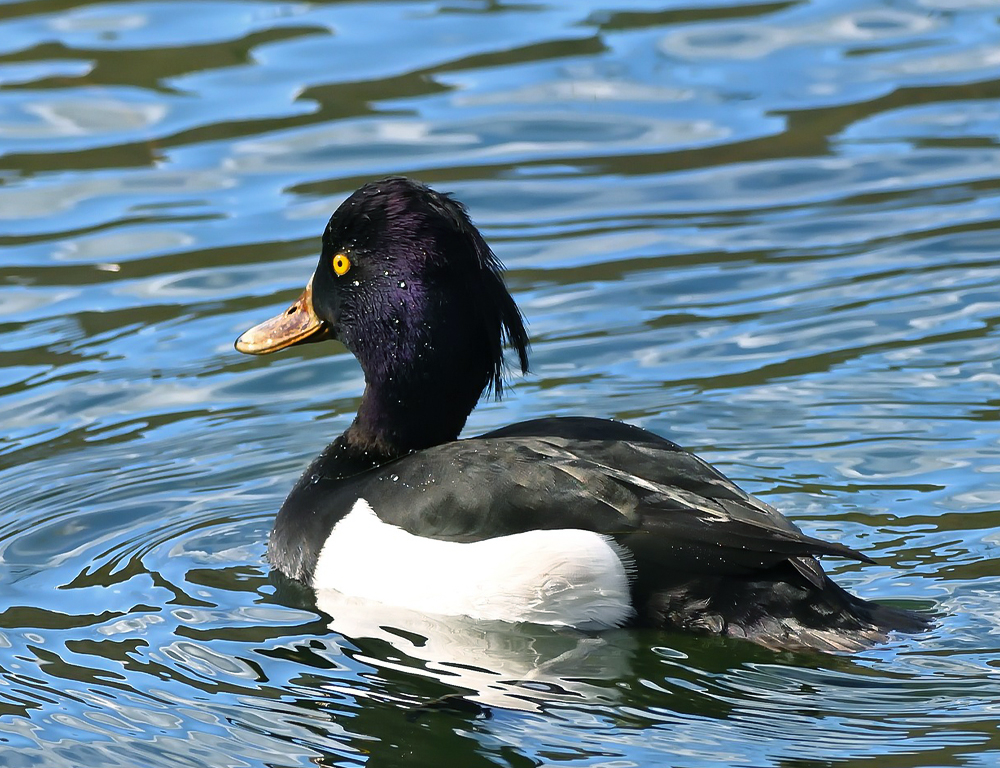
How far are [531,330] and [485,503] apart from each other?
277 cm

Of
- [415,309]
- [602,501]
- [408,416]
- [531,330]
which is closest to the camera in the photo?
[602,501]

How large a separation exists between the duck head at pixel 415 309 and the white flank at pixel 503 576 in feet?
1.60

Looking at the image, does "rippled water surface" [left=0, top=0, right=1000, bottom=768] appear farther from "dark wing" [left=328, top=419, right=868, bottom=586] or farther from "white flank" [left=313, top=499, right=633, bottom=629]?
"dark wing" [left=328, top=419, right=868, bottom=586]

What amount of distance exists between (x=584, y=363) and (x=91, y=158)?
3.78 metres

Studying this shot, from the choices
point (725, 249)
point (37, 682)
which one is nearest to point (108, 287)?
point (725, 249)

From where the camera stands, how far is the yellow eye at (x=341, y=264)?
600 cm

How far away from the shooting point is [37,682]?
205 inches

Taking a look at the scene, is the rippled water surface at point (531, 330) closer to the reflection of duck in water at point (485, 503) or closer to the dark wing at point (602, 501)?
the reflection of duck in water at point (485, 503)

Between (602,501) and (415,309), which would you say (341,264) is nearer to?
(415,309)

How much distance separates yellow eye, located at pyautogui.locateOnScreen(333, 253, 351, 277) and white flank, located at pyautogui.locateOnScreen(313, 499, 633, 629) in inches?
36.0

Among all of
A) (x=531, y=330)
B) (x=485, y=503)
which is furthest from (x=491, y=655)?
(x=531, y=330)

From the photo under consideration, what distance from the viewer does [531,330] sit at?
26.2 ft

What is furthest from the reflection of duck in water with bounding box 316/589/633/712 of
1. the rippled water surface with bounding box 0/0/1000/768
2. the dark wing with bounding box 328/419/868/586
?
the dark wing with bounding box 328/419/868/586

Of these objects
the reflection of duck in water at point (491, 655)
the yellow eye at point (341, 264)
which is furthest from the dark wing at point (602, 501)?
the yellow eye at point (341, 264)
